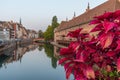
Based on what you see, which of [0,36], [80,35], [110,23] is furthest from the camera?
[0,36]

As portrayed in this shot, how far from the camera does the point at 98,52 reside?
1.86 metres

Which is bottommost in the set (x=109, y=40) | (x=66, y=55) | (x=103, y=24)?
(x=66, y=55)

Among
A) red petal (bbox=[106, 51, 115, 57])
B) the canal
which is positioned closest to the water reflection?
the canal

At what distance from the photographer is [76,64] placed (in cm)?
181

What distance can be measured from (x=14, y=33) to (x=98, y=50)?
377 ft

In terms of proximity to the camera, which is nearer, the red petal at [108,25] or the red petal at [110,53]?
the red petal at [108,25]

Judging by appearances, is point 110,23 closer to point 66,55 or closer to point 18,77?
point 66,55

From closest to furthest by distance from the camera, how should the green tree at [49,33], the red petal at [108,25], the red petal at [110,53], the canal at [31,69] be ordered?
the red petal at [108,25], the red petal at [110,53], the canal at [31,69], the green tree at [49,33]

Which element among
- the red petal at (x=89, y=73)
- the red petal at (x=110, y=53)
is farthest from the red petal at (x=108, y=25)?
the red petal at (x=89, y=73)

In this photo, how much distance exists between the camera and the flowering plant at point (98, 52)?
173cm

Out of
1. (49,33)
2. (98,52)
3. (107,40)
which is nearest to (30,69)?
(98,52)

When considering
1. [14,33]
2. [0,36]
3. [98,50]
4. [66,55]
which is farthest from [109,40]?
[14,33]

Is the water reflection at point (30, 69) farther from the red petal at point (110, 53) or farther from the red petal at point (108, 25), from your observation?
the red petal at point (108, 25)

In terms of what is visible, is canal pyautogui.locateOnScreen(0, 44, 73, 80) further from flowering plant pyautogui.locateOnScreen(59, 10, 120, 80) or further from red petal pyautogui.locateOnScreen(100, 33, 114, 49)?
red petal pyautogui.locateOnScreen(100, 33, 114, 49)
